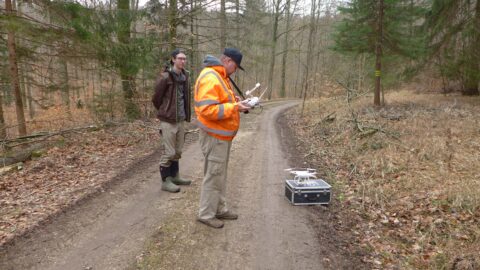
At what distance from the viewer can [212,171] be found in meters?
4.14

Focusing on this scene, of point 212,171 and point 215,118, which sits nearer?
point 215,118

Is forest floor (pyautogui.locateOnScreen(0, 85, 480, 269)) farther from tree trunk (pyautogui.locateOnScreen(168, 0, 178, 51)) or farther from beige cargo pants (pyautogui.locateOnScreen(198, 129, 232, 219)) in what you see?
tree trunk (pyautogui.locateOnScreen(168, 0, 178, 51))

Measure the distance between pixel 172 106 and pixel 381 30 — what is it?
36.4ft

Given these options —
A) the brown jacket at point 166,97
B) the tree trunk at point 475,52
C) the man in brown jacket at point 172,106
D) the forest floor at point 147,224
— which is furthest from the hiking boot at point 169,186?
the tree trunk at point 475,52

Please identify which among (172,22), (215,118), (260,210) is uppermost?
(172,22)

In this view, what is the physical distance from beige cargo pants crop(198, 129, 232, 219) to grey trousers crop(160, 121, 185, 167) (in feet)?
4.41

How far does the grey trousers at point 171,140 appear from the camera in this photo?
213 inches

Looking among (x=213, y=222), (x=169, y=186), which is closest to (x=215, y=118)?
(x=213, y=222)

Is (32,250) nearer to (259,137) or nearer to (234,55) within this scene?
(234,55)

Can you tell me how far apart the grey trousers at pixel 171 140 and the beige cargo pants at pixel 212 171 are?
4.41ft

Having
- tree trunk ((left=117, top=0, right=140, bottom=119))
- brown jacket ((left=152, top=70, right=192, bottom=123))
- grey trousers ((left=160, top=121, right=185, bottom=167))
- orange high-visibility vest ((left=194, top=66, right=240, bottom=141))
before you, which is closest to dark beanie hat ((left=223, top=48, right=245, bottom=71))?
orange high-visibility vest ((left=194, top=66, right=240, bottom=141))

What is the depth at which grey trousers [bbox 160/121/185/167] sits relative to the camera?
5402mm

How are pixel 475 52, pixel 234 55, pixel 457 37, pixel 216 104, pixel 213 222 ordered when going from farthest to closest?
pixel 457 37
pixel 475 52
pixel 213 222
pixel 234 55
pixel 216 104

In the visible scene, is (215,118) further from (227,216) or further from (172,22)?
(172,22)
